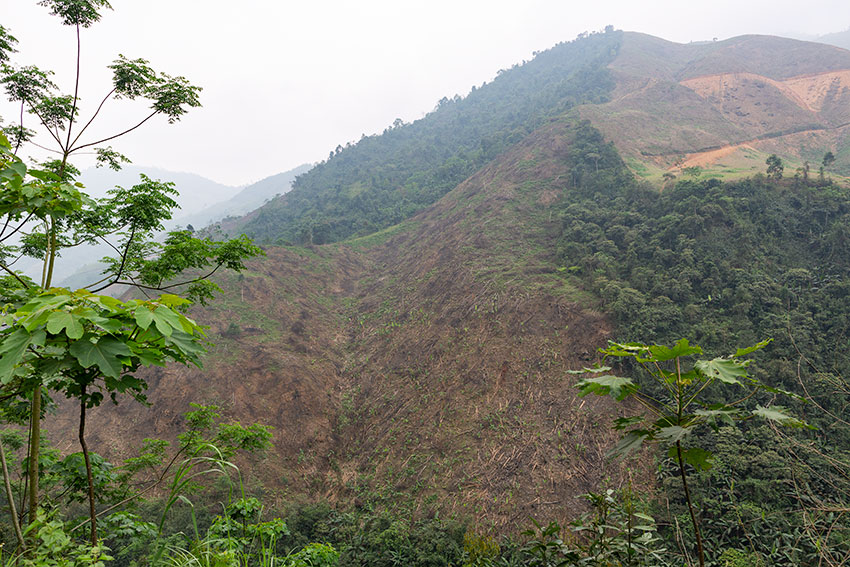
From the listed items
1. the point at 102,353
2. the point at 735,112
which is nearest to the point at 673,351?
the point at 102,353

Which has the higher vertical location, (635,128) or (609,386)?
(635,128)

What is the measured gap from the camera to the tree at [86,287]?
4.98 feet

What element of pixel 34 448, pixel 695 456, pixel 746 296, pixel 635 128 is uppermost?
pixel 635 128

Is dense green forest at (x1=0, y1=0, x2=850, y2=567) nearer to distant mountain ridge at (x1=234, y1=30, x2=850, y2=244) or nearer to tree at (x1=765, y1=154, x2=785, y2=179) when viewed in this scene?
tree at (x1=765, y1=154, x2=785, y2=179)

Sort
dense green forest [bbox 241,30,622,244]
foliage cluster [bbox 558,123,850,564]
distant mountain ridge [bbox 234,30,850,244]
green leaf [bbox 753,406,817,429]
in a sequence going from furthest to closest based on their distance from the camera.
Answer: dense green forest [bbox 241,30,622,244]
distant mountain ridge [bbox 234,30,850,244]
foliage cluster [bbox 558,123,850,564]
green leaf [bbox 753,406,817,429]

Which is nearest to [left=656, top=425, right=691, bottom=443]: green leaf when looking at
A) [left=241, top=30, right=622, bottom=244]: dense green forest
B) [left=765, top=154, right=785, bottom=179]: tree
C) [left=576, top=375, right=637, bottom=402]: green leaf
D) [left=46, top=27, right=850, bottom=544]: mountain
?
[left=576, top=375, right=637, bottom=402]: green leaf

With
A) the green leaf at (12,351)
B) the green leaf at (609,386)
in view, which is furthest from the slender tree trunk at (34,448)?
the green leaf at (609,386)

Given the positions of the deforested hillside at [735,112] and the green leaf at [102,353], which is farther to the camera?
the deforested hillside at [735,112]

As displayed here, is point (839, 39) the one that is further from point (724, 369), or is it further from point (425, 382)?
point (724, 369)

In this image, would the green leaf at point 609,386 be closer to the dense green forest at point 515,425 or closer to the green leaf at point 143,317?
the dense green forest at point 515,425

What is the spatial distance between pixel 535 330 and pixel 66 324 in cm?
1374

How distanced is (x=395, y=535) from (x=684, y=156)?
30.8 meters

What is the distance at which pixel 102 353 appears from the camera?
155 centimetres

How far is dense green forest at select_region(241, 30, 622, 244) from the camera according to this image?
36.8m
